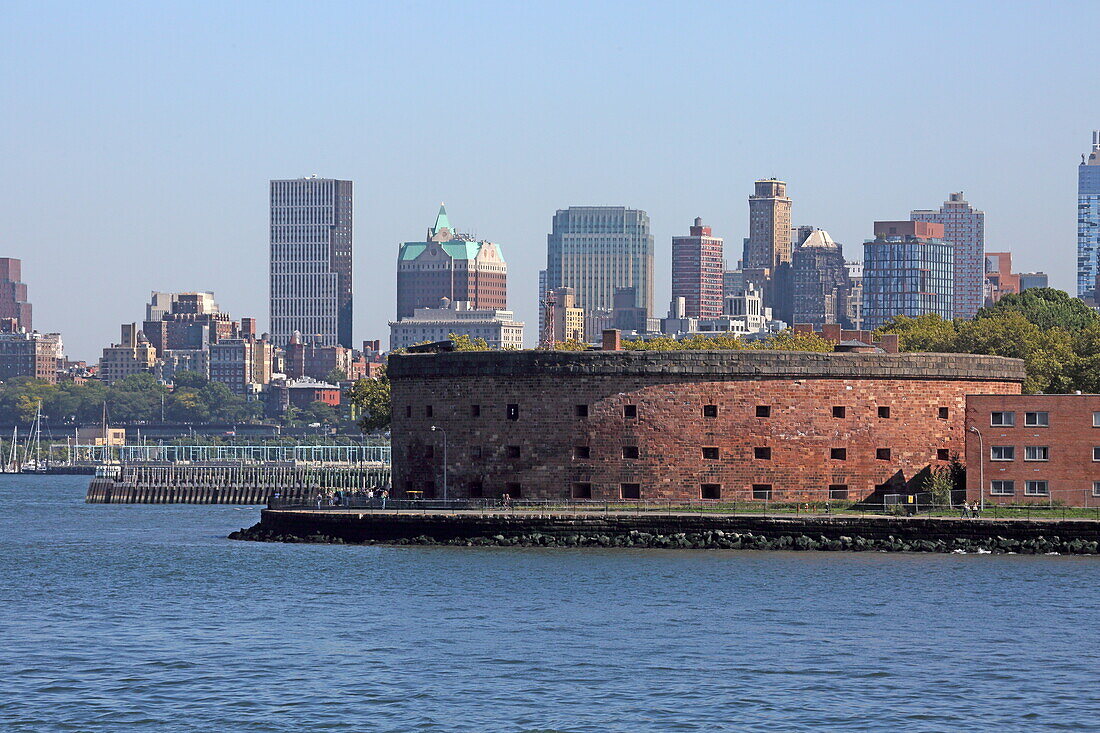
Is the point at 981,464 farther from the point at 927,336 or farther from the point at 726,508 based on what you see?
the point at 927,336

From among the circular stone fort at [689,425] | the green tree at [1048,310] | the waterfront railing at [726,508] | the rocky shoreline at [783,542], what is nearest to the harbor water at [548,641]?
the rocky shoreline at [783,542]

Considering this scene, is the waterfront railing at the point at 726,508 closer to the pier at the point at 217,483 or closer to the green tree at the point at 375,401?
the green tree at the point at 375,401

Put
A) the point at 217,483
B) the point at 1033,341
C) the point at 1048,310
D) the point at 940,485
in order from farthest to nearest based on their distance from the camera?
1. the point at 217,483
2. the point at 1048,310
3. the point at 1033,341
4. the point at 940,485

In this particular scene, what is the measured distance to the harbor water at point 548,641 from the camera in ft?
144

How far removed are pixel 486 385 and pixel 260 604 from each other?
2202 centimetres

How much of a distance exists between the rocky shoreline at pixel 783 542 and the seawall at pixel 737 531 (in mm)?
34

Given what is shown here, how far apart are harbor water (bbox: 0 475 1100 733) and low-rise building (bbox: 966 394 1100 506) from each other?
832cm

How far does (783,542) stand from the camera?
237 feet

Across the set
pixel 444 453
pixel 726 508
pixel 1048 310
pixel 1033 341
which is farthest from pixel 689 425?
pixel 1048 310

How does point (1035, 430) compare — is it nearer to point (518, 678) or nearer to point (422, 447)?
point (422, 447)

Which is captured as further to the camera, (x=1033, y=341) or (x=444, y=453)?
(x=1033, y=341)

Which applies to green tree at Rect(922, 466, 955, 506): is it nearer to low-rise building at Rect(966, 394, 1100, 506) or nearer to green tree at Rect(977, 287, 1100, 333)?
low-rise building at Rect(966, 394, 1100, 506)

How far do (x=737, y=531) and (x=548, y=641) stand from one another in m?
21.4

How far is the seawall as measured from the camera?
7044 centimetres
